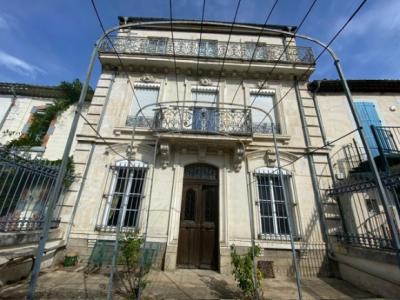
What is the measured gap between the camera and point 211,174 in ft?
21.4

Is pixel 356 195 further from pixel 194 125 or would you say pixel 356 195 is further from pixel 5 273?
pixel 5 273

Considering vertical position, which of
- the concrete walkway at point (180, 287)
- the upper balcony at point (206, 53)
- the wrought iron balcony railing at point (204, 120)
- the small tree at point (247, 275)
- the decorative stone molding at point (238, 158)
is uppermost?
A: the upper balcony at point (206, 53)

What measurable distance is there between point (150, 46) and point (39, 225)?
7.70 metres

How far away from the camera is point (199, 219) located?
594cm

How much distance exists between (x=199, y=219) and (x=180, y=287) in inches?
78.3

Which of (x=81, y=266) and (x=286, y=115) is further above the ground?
(x=286, y=115)

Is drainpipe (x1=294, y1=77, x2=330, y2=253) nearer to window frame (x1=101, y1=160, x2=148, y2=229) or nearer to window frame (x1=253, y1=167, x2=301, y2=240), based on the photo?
window frame (x1=253, y1=167, x2=301, y2=240)

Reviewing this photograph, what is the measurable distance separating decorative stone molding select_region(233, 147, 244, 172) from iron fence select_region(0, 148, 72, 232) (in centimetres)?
520

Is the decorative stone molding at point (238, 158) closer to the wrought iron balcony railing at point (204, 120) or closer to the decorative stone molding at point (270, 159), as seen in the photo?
the wrought iron balcony railing at point (204, 120)

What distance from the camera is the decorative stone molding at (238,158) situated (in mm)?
6156

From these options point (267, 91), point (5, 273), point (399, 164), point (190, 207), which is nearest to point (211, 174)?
point (190, 207)

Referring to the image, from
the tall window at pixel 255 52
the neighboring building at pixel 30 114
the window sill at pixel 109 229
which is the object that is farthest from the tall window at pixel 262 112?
the neighboring building at pixel 30 114

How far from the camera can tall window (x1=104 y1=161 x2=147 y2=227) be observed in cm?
592

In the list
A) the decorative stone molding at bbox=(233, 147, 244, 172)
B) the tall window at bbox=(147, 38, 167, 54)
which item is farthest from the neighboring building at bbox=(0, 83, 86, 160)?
the decorative stone molding at bbox=(233, 147, 244, 172)
